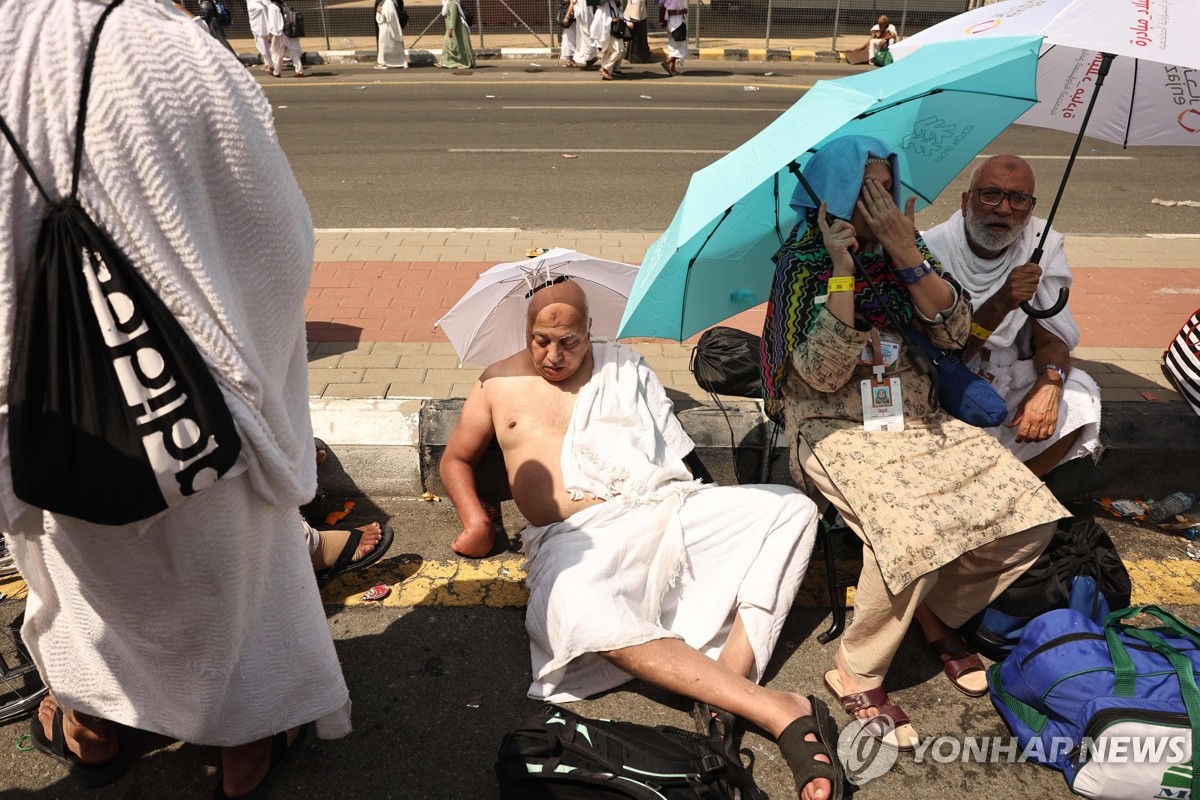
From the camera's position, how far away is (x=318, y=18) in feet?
70.0

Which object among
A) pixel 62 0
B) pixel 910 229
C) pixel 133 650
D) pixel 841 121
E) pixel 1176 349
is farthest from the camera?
pixel 1176 349

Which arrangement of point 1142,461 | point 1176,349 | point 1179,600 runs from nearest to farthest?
point 1179,600 < point 1142,461 < point 1176,349

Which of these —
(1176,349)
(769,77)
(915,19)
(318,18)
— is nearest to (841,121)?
(1176,349)

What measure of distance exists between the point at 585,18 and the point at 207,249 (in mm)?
16798

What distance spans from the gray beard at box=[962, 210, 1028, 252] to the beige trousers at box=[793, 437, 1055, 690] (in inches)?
45.4

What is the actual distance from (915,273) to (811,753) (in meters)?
1.48

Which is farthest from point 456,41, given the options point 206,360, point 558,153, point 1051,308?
point 206,360

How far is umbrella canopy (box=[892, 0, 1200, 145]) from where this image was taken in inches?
106

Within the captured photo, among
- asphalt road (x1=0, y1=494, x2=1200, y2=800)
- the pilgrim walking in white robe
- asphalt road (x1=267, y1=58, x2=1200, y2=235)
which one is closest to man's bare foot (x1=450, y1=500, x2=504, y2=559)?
asphalt road (x1=0, y1=494, x2=1200, y2=800)

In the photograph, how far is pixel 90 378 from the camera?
5.00 ft

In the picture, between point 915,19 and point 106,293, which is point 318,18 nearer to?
point 915,19

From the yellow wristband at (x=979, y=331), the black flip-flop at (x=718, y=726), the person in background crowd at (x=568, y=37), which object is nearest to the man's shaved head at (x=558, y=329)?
the black flip-flop at (x=718, y=726)

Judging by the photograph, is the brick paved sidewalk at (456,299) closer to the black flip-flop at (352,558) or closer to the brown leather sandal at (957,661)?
the black flip-flop at (352,558)

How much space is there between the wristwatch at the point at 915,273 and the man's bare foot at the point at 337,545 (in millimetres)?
2143
